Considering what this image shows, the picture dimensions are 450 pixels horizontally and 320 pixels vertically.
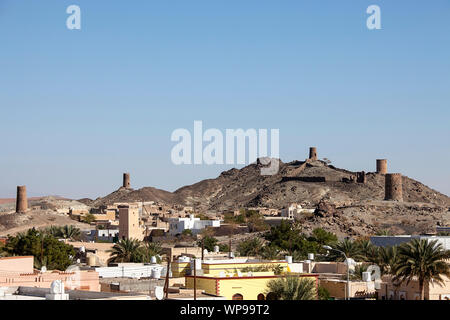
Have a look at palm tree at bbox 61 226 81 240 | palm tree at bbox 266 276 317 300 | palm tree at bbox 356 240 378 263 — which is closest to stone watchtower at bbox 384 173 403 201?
palm tree at bbox 61 226 81 240

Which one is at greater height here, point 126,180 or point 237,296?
point 126,180

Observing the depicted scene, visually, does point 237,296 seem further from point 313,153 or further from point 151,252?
point 313,153

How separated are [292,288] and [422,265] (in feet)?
19.6

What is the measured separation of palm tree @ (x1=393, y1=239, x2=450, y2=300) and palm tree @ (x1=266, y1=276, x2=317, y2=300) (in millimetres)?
4237

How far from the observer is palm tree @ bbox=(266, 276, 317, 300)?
31.5m

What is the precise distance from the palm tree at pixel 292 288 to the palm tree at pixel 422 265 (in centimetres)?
424

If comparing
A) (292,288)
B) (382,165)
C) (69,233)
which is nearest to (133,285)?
(292,288)

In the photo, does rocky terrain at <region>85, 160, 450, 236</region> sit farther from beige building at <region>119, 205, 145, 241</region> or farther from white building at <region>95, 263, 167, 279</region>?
white building at <region>95, 263, 167, 279</region>

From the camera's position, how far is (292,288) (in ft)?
104

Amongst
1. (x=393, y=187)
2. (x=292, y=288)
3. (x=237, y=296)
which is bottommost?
(x=237, y=296)

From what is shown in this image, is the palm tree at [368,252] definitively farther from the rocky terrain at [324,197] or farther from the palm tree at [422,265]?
the rocky terrain at [324,197]
